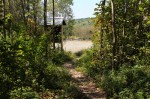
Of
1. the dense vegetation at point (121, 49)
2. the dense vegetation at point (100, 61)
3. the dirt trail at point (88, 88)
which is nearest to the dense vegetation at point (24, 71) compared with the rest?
the dense vegetation at point (100, 61)

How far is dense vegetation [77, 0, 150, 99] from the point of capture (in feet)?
50.7

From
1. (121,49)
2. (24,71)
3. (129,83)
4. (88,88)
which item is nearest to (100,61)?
(121,49)

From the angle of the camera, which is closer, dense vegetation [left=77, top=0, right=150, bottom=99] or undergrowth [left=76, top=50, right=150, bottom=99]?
undergrowth [left=76, top=50, right=150, bottom=99]

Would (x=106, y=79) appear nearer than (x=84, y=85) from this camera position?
Yes

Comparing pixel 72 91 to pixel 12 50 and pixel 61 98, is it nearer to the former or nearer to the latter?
pixel 61 98

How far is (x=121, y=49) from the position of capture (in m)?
19.8

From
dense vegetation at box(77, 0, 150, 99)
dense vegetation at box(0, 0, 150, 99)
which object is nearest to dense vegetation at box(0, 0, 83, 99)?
dense vegetation at box(0, 0, 150, 99)

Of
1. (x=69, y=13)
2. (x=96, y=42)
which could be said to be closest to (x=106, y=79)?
(x=96, y=42)

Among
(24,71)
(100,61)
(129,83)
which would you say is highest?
(24,71)

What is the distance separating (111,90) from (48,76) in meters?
3.55

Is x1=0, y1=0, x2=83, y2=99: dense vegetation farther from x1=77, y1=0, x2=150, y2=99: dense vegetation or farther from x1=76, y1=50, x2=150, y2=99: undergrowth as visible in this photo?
x1=77, y1=0, x2=150, y2=99: dense vegetation

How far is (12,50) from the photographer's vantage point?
9.30m

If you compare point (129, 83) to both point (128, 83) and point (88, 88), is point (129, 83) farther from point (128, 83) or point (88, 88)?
point (88, 88)

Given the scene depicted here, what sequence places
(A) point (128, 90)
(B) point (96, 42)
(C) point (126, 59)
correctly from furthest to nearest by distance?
(B) point (96, 42) < (C) point (126, 59) < (A) point (128, 90)
